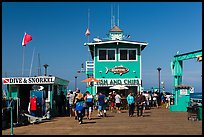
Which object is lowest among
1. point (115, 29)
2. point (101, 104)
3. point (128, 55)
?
point (101, 104)

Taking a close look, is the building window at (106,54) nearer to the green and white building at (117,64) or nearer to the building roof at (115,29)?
the green and white building at (117,64)

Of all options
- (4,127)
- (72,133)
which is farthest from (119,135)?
(4,127)

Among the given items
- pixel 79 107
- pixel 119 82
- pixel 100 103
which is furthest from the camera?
pixel 119 82

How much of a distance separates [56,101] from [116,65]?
427 inches

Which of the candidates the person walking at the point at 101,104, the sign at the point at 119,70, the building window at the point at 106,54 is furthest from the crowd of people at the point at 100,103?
the building window at the point at 106,54

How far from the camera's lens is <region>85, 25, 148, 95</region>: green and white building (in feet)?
105

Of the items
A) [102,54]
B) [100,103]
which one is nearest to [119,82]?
[102,54]

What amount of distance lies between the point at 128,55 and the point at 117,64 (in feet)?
4.40

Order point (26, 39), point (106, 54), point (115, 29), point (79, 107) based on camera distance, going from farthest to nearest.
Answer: point (115, 29), point (106, 54), point (26, 39), point (79, 107)

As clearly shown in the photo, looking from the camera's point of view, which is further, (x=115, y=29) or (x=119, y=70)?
(x=115, y=29)

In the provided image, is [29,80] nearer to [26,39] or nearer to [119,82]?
[26,39]

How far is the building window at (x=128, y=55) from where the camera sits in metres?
32.4

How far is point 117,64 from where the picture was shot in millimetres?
32125

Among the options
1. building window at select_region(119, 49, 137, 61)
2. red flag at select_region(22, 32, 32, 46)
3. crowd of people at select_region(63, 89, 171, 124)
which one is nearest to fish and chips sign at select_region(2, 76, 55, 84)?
crowd of people at select_region(63, 89, 171, 124)
